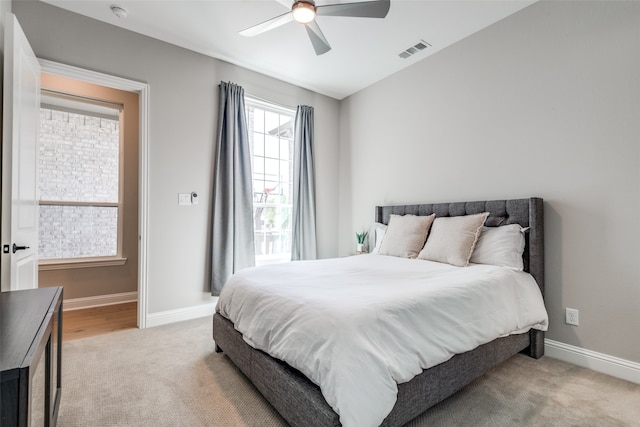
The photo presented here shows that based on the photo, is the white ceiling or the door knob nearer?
the door knob

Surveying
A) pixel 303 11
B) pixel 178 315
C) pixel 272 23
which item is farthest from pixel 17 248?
pixel 303 11


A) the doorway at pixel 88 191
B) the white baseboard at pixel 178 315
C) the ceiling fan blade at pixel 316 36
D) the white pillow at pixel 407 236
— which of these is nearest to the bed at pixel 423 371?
the white pillow at pixel 407 236

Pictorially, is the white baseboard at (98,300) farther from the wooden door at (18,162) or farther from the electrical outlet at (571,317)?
the electrical outlet at (571,317)

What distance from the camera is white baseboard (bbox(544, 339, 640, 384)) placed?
2.01 metres

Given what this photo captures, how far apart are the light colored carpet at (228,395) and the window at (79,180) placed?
5.96ft

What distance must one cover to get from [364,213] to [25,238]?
11.3 feet

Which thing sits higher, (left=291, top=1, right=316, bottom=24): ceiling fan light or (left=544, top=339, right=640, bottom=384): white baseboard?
(left=291, top=1, right=316, bottom=24): ceiling fan light

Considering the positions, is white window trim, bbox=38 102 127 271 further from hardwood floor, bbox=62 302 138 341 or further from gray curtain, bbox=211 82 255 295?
gray curtain, bbox=211 82 255 295

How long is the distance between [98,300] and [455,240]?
13.9 feet

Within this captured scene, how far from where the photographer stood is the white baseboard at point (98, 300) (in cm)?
358

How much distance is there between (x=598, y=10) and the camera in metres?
2.19

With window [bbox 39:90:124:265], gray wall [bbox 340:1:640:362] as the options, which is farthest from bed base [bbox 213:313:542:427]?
window [bbox 39:90:124:265]

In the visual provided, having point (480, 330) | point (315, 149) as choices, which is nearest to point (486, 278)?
point (480, 330)

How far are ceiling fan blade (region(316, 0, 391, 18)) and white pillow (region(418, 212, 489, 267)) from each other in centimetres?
178
